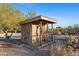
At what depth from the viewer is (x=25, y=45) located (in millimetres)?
8273

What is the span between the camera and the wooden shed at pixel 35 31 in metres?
8.29

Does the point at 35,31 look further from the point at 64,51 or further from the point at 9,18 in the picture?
the point at 64,51

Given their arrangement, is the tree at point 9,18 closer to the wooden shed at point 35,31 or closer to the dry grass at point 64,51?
the wooden shed at point 35,31

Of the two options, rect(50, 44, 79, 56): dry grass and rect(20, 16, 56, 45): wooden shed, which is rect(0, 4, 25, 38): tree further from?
rect(50, 44, 79, 56): dry grass

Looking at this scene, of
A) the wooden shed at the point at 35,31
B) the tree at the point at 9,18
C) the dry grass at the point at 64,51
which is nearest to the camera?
the dry grass at the point at 64,51

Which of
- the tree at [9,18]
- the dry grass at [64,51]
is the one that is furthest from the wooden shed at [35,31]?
the dry grass at [64,51]

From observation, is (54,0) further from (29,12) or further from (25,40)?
(25,40)

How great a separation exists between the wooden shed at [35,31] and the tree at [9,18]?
26 cm

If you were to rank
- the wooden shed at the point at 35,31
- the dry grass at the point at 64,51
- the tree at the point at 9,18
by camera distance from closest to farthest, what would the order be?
the dry grass at the point at 64,51
the tree at the point at 9,18
the wooden shed at the point at 35,31

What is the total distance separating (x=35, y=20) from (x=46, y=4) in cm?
92

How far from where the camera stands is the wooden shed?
8.29 meters

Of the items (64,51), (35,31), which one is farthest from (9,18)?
(64,51)

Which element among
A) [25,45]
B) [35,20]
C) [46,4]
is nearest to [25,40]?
[25,45]

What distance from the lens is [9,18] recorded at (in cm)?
801
